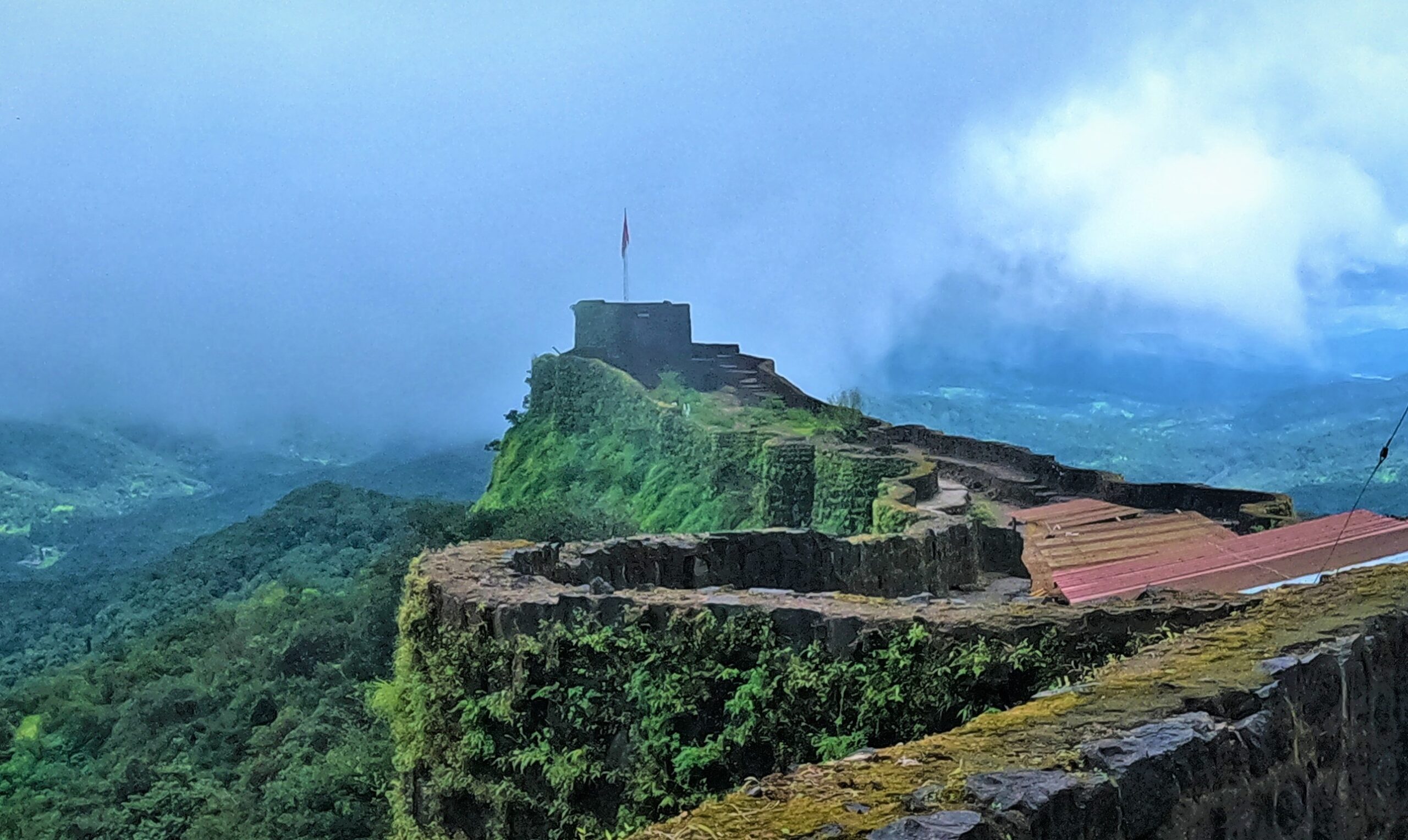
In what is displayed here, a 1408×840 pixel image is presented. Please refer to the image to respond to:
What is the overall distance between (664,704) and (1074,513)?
11486 mm

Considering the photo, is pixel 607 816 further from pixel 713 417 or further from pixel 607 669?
pixel 713 417

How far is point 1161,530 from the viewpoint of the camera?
13875mm

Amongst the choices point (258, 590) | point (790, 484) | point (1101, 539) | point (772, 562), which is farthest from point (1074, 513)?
point (258, 590)

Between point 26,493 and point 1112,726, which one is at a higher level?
point 26,493

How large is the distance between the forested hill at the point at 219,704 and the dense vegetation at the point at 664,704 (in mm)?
4932

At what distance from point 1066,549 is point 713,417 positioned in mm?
12926

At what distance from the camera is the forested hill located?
1334 centimetres

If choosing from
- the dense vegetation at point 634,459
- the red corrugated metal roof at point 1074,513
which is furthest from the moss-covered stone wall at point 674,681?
the dense vegetation at point 634,459

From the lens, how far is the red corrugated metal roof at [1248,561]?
8.27 metres

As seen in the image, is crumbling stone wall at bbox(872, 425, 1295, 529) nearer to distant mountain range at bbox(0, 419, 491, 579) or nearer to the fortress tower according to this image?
the fortress tower

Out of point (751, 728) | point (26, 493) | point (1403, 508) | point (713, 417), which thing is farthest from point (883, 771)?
point (26, 493)

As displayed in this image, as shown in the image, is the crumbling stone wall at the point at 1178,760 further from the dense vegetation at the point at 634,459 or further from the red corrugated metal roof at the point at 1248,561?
the dense vegetation at the point at 634,459

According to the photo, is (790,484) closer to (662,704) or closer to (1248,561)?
(1248,561)

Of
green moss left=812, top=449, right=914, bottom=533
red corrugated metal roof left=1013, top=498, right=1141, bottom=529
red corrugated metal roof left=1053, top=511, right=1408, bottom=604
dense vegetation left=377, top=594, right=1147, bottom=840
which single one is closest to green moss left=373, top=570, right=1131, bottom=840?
dense vegetation left=377, top=594, right=1147, bottom=840
